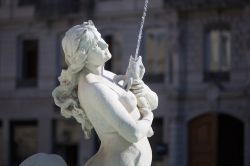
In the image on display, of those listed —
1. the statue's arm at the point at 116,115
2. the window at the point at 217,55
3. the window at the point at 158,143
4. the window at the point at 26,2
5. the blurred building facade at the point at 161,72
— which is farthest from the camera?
the window at the point at 26,2

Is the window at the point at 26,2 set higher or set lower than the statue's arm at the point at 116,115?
lower

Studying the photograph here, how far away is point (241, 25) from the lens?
2647cm

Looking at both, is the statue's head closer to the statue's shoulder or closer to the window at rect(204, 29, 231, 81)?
the statue's shoulder

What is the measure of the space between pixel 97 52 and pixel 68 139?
82.6ft

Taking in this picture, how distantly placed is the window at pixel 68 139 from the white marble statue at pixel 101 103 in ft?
81.4

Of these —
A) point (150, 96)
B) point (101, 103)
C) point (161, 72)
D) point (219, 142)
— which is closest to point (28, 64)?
point (161, 72)

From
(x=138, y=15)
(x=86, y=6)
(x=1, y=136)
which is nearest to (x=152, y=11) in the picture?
(x=138, y=15)

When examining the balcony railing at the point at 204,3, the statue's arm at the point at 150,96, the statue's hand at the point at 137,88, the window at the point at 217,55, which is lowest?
the window at the point at 217,55

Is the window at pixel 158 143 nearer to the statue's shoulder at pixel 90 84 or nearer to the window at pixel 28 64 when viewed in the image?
the window at pixel 28 64

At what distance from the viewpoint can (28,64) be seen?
1218 inches

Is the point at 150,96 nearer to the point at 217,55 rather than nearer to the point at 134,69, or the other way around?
the point at 134,69

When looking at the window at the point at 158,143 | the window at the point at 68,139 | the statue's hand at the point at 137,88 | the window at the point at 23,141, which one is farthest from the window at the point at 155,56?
the statue's hand at the point at 137,88

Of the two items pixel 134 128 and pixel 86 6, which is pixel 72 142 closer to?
pixel 86 6

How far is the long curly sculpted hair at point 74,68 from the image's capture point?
4.51m
